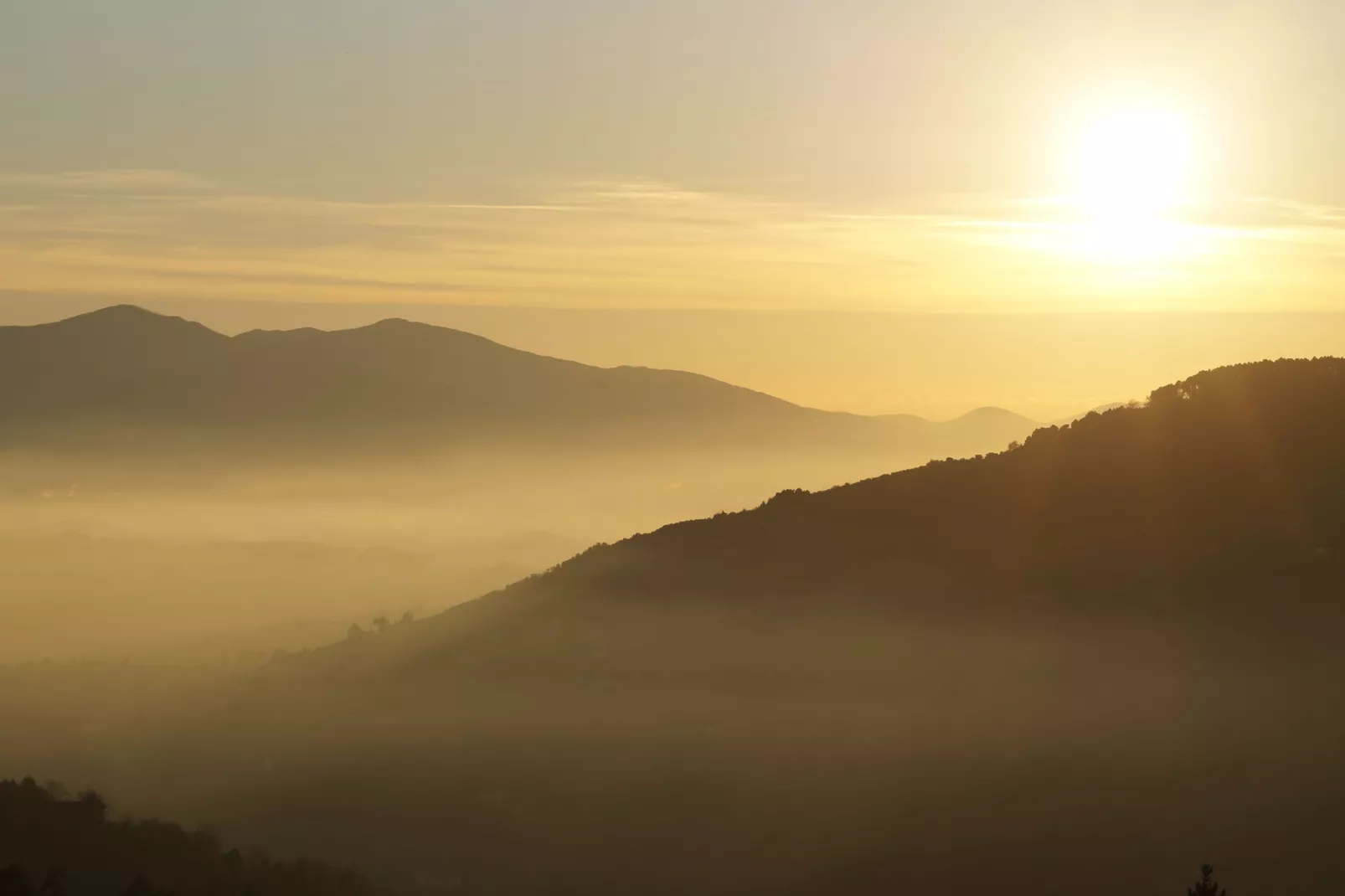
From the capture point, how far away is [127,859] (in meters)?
77.8

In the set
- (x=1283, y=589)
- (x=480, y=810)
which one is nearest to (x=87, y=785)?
(x=480, y=810)

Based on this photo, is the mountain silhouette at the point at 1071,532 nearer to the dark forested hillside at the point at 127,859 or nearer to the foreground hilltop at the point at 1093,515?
the foreground hilltop at the point at 1093,515

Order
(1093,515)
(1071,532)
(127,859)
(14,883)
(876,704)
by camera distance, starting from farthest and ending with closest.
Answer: (1093,515) < (1071,532) < (876,704) < (127,859) < (14,883)

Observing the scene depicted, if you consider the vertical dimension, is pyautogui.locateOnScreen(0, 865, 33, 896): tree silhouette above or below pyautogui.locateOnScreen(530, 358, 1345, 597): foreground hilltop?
below

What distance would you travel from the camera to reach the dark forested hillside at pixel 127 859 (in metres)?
72.7

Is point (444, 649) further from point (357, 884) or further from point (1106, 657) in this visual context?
point (1106, 657)

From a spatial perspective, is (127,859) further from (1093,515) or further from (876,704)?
(1093,515)

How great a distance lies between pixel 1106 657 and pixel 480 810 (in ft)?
126

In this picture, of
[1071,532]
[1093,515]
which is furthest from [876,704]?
[1093,515]

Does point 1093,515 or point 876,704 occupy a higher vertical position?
point 1093,515

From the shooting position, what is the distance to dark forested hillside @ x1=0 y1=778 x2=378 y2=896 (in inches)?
2862

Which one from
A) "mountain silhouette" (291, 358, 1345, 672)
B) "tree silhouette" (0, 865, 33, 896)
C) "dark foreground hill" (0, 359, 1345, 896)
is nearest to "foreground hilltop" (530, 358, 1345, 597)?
"mountain silhouette" (291, 358, 1345, 672)

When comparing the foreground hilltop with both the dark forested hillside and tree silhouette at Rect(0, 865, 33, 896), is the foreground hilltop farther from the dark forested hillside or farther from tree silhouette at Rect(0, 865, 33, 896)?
tree silhouette at Rect(0, 865, 33, 896)

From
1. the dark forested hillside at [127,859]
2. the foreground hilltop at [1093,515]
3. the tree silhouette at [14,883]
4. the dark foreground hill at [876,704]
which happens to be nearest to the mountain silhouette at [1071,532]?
the foreground hilltop at [1093,515]
